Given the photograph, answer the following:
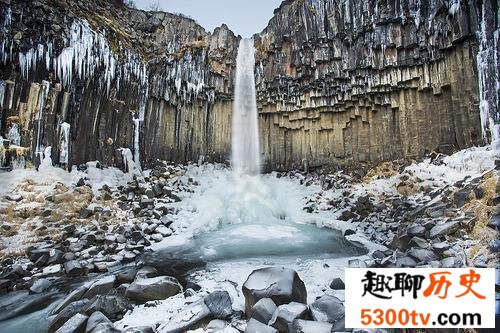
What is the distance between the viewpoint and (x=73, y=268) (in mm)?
6949

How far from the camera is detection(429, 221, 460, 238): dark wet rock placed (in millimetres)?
6121

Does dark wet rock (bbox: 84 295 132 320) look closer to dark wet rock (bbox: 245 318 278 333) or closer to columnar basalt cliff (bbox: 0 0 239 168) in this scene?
dark wet rock (bbox: 245 318 278 333)

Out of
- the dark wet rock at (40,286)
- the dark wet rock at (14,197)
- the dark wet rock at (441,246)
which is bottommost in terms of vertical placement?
the dark wet rock at (40,286)

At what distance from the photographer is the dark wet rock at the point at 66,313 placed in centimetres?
449

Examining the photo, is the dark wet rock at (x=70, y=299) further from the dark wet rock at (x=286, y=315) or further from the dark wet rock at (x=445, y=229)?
the dark wet rock at (x=445, y=229)

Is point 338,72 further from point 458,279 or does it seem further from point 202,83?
point 458,279

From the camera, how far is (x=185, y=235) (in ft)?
34.3

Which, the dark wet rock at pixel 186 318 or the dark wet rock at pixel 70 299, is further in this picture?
the dark wet rock at pixel 70 299

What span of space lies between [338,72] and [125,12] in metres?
13.4

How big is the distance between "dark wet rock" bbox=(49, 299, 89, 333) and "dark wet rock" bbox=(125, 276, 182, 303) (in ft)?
2.40

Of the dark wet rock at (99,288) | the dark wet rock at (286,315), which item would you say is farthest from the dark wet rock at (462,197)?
the dark wet rock at (99,288)

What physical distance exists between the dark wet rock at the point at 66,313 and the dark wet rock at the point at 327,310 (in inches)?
146

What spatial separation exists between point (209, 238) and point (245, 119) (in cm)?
1119

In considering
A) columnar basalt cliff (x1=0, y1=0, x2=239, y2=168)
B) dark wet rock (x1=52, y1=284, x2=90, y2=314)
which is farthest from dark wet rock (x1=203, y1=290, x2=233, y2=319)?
columnar basalt cliff (x1=0, y1=0, x2=239, y2=168)
